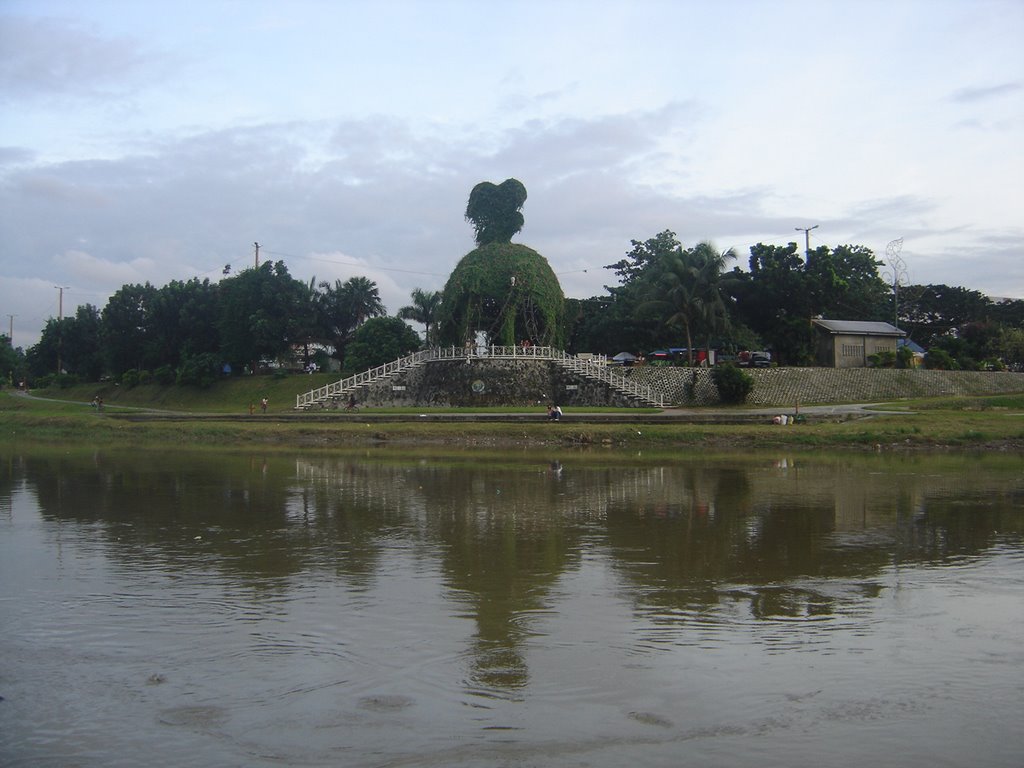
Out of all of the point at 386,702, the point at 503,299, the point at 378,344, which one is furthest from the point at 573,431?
the point at 378,344

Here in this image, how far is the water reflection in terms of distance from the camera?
1060 cm

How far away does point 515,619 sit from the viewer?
9836 millimetres

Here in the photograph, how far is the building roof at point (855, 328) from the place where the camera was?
54.0 meters

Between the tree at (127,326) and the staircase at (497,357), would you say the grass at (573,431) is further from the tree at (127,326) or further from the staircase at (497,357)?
the tree at (127,326)

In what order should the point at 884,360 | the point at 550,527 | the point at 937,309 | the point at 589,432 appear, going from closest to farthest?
the point at 550,527 → the point at 589,432 → the point at 884,360 → the point at 937,309

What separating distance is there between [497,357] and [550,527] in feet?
115

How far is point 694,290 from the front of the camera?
167ft

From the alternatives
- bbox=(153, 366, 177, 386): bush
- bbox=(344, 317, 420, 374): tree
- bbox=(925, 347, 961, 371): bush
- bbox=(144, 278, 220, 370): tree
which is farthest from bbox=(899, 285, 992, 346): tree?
bbox=(153, 366, 177, 386): bush

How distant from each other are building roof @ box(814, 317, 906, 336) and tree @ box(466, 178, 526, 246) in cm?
2067

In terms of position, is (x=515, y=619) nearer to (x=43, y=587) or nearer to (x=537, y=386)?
(x=43, y=587)

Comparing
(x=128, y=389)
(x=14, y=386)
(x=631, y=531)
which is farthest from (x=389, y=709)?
(x=14, y=386)

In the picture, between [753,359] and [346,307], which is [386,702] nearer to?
[753,359]

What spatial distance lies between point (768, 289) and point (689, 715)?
53351mm

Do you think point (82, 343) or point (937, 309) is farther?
point (82, 343)
